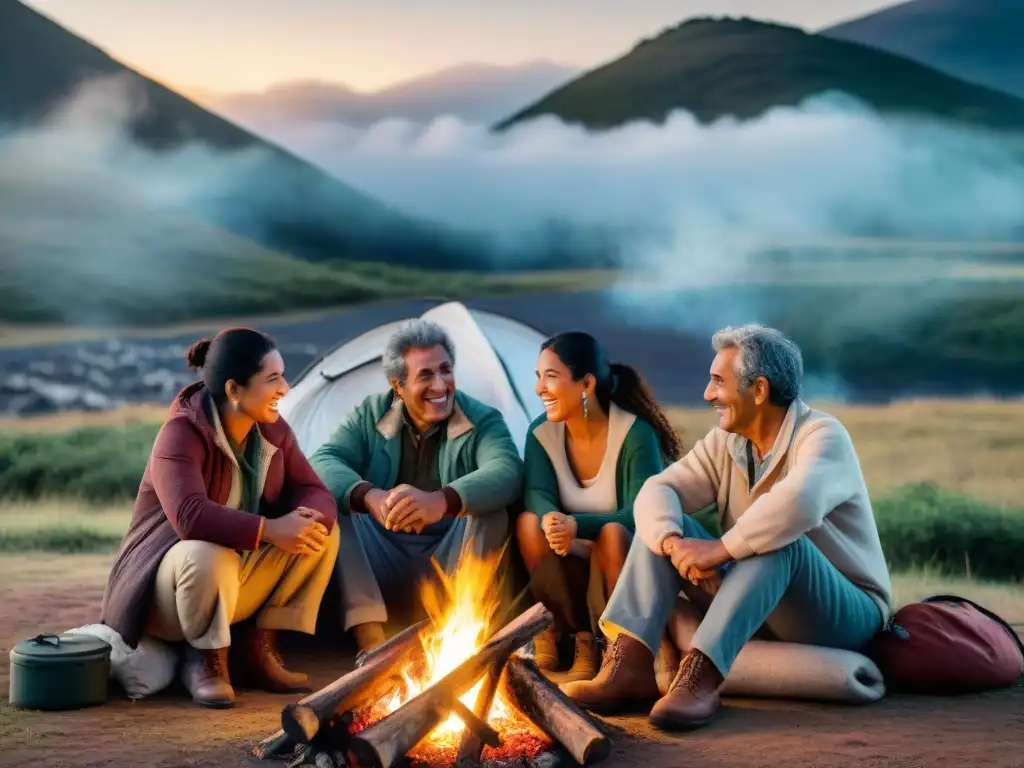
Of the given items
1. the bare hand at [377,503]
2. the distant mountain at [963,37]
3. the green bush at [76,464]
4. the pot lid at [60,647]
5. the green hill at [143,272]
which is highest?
the distant mountain at [963,37]

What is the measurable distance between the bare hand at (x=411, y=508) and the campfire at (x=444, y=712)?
578 millimetres

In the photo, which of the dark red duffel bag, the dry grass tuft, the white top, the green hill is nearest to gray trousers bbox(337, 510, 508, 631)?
the white top

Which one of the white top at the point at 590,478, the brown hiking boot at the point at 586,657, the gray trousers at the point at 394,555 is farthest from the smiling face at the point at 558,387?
the brown hiking boot at the point at 586,657

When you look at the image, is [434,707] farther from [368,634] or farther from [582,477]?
Answer: [582,477]

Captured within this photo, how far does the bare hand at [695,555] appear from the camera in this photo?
159 inches

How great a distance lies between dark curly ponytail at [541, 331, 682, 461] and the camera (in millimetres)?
4777

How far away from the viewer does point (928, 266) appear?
37.0 feet

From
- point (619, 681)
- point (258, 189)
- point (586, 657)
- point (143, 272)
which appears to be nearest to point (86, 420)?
point (143, 272)

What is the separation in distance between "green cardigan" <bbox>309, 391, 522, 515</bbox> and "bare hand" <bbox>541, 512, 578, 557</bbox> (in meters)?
0.28

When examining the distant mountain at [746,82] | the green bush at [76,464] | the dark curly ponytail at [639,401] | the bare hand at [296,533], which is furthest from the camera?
the distant mountain at [746,82]

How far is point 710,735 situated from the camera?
154 inches

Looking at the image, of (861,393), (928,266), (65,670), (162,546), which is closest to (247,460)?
(162,546)

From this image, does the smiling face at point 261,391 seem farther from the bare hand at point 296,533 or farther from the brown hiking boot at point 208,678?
the brown hiking boot at point 208,678

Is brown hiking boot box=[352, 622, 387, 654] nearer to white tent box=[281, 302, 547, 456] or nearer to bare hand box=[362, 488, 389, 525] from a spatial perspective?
bare hand box=[362, 488, 389, 525]
